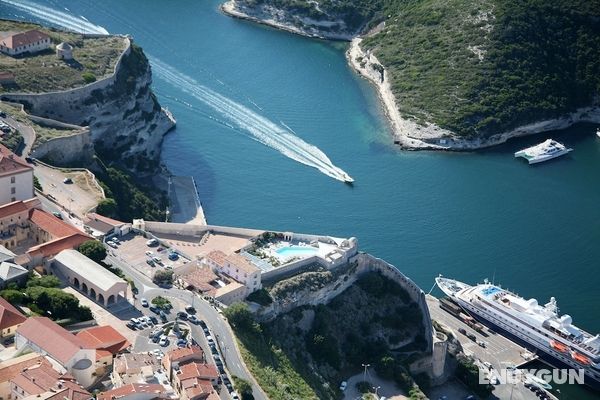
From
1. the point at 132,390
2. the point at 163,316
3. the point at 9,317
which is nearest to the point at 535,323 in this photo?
the point at 163,316

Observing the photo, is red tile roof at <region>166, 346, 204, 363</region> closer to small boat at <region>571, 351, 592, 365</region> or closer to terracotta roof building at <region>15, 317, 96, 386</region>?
terracotta roof building at <region>15, 317, 96, 386</region>

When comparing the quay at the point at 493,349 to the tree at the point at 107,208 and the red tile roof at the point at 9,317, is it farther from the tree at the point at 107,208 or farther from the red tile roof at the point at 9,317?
the red tile roof at the point at 9,317

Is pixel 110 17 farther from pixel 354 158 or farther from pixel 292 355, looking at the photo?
pixel 292 355

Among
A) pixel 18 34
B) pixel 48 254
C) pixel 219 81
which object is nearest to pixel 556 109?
pixel 219 81

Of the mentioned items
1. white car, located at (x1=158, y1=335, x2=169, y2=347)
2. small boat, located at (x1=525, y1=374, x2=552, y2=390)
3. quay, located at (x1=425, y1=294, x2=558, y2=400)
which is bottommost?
quay, located at (x1=425, y1=294, x2=558, y2=400)

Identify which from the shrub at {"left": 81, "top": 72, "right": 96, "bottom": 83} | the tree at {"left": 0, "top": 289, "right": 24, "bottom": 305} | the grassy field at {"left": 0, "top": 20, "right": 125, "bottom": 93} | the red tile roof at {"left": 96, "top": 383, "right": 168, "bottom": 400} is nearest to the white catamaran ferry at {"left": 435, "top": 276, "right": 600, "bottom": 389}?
the shrub at {"left": 81, "top": 72, "right": 96, "bottom": 83}

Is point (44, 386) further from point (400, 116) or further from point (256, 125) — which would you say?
point (400, 116)

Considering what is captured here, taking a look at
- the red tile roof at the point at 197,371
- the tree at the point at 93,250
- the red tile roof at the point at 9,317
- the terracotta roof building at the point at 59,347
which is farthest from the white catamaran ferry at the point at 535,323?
the red tile roof at the point at 9,317
